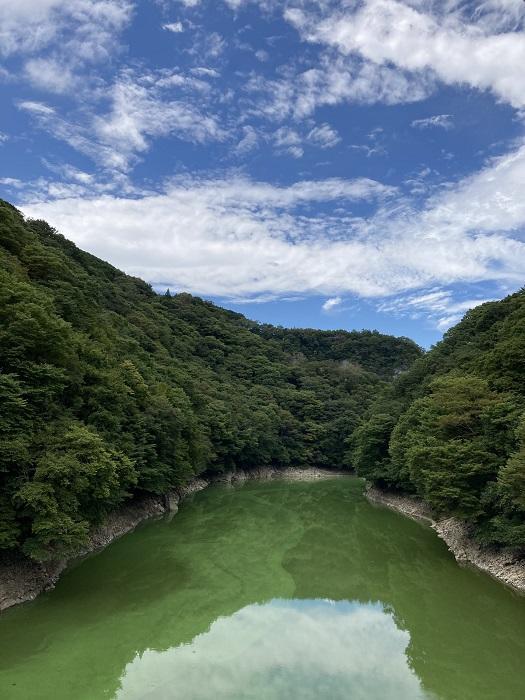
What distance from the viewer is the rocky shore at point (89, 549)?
13.5 m

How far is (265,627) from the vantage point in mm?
13086

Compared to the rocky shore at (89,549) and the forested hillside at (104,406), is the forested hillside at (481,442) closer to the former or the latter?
the forested hillside at (104,406)

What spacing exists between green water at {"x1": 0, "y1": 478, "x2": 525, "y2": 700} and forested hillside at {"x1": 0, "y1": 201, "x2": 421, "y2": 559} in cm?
226

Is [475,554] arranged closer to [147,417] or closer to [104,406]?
[104,406]

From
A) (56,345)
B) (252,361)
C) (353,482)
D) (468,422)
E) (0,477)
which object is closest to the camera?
(0,477)

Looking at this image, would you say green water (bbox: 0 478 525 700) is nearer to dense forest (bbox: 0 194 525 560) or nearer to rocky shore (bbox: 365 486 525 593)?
rocky shore (bbox: 365 486 525 593)

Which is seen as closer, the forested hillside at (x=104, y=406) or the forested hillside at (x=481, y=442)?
the forested hillside at (x=104, y=406)

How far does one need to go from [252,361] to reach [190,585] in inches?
2264

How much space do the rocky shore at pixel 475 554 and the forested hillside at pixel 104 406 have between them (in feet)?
42.3

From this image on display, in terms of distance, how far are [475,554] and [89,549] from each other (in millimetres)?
14712

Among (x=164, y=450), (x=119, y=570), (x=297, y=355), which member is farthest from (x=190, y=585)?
(x=297, y=355)

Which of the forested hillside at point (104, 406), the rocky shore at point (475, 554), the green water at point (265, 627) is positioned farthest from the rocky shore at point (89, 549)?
the rocky shore at point (475, 554)

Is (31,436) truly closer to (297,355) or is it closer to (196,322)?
(196,322)

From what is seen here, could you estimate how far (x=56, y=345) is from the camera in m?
16.3
